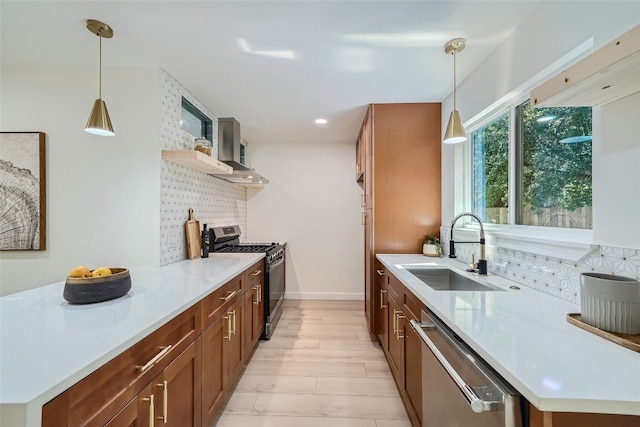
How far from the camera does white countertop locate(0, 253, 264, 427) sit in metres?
0.61

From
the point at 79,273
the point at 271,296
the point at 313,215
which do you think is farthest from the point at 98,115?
the point at 313,215

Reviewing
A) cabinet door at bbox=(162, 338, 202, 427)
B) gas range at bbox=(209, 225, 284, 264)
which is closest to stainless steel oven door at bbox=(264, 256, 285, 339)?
gas range at bbox=(209, 225, 284, 264)

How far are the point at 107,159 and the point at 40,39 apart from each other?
0.79 m

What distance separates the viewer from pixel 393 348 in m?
2.01

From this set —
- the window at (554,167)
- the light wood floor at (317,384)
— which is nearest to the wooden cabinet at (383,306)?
the light wood floor at (317,384)

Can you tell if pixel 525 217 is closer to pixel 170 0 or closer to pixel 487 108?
pixel 487 108

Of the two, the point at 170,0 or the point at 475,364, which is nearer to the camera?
the point at 475,364

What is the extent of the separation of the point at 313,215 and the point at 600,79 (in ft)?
11.4

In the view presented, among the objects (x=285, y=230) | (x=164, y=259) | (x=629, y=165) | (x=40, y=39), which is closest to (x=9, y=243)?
(x=164, y=259)

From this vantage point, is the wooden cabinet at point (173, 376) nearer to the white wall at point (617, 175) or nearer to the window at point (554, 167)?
the white wall at point (617, 175)

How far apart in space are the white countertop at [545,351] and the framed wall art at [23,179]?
2775 mm

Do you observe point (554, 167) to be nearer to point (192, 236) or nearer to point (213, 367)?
point (213, 367)

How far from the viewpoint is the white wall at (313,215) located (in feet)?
13.5

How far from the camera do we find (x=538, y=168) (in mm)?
1595
